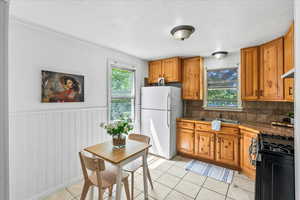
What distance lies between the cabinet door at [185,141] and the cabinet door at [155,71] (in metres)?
1.52

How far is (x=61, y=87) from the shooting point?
214 cm

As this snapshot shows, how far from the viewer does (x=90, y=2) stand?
1454 mm

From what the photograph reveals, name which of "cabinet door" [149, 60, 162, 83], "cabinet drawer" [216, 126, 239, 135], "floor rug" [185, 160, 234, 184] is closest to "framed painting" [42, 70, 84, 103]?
"cabinet door" [149, 60, 162, 83]

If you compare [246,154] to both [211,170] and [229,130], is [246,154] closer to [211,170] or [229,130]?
[229,130]

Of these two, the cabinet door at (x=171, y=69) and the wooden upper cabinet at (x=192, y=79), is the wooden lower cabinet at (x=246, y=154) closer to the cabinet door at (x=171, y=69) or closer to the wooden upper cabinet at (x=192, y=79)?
the wooden upper cabinet at (x=192, y=79)

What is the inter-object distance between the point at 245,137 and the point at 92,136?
2877mm

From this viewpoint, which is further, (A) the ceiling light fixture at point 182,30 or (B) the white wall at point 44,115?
(A) the ceiling light fixture at point 182,30

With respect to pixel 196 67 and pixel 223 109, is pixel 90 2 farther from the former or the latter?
pixel 223 109

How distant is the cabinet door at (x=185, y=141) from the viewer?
3150mm

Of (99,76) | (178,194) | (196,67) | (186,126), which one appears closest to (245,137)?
(186,126)

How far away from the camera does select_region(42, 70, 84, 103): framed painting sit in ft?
6.50

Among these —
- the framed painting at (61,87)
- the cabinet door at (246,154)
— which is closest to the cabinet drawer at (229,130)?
the cabinet door at (246,154)

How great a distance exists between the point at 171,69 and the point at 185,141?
1.84 m
